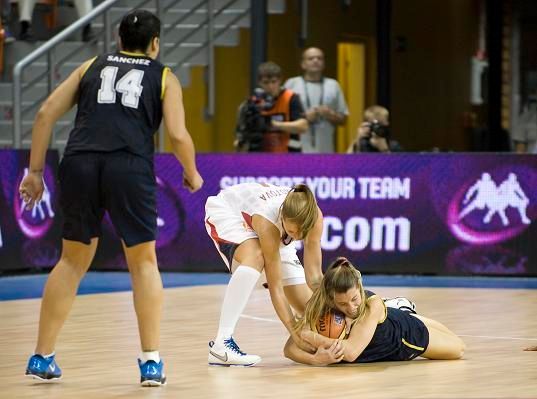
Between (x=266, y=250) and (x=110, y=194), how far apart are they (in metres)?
1.32

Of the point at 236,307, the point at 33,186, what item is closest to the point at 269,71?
the point at 236,307

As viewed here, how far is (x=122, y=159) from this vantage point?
25.4 feet

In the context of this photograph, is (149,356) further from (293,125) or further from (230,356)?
(293,125)

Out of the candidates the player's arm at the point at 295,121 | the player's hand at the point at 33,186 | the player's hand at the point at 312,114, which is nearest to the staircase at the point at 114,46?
the player's hand at the point at 312,114

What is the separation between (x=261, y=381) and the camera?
8.16 m

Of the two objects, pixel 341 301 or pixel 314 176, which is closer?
pixel 341 301

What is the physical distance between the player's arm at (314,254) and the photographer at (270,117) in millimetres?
6625

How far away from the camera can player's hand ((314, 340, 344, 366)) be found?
8555mm

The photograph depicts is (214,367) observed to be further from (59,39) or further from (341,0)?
(341,0)

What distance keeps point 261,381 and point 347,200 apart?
22.9 feet

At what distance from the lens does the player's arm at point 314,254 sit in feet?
28.3

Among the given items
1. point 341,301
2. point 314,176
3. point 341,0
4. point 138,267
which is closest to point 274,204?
point 341,301

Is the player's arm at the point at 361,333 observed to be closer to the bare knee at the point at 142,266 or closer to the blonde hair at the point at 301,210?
the blonde hair at the point at 301,210

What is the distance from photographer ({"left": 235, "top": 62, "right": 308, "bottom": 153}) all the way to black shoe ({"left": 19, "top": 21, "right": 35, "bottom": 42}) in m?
3.95
